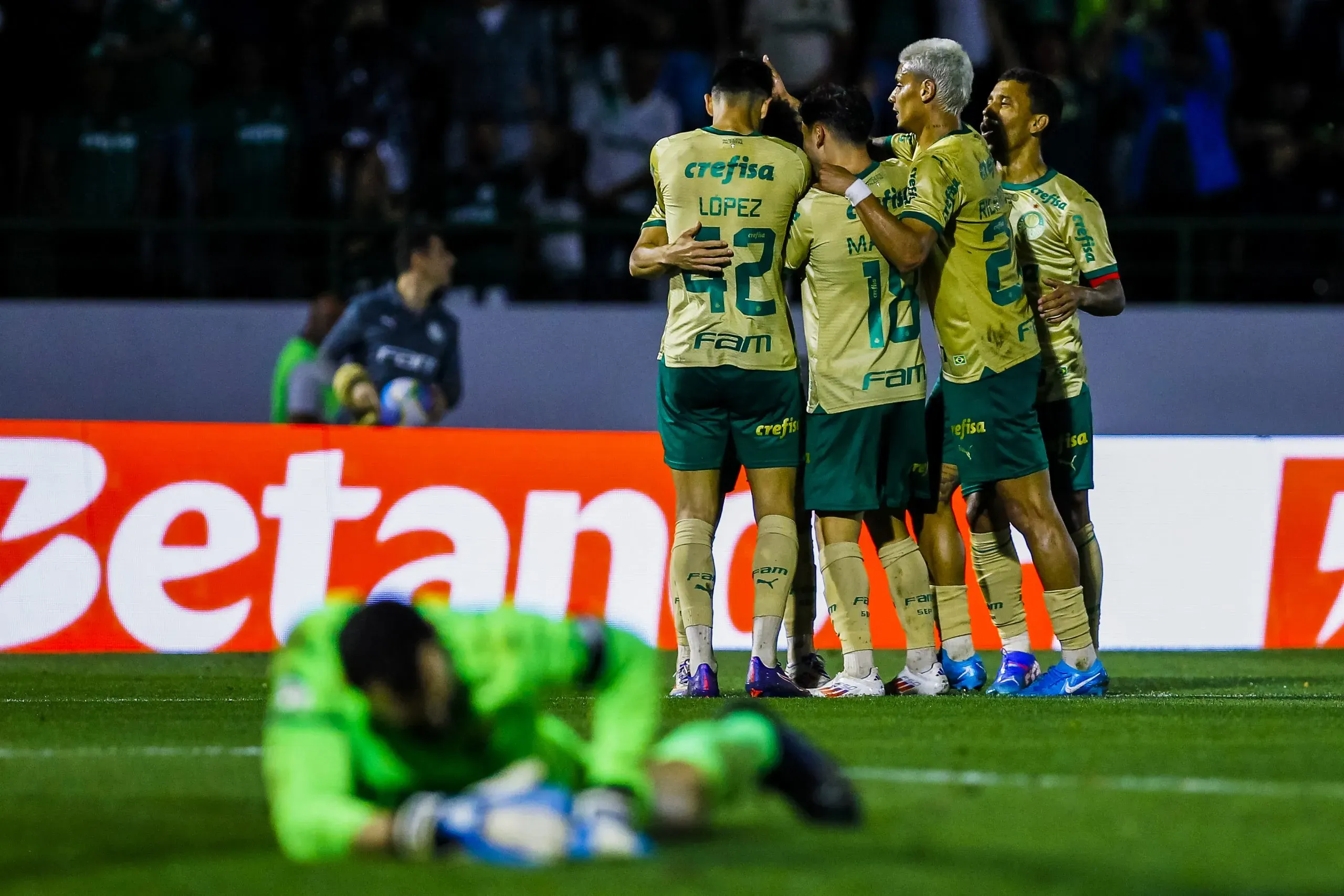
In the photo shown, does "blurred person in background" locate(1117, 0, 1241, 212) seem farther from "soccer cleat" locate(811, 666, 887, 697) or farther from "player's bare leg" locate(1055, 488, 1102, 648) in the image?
"soccer cleat" locate(811, 666, 887, 697)

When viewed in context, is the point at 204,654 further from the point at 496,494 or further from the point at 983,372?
the point at 983,372

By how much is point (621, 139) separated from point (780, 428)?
7.21 metres

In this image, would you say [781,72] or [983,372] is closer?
[983,372]

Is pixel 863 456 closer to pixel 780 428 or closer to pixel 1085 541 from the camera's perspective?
pixel 780 428

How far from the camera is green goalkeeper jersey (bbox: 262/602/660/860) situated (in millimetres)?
4422

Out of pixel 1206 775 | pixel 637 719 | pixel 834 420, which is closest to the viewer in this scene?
pixel 637 719

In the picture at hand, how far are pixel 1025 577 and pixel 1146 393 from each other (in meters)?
4.08

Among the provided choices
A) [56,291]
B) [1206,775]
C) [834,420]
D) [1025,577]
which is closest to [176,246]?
[56,291]

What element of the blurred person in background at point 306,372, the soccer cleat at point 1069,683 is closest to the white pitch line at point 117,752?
the soccer cleat at point 1069,683

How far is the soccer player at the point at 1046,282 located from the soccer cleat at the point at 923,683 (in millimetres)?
321

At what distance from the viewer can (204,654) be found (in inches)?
434

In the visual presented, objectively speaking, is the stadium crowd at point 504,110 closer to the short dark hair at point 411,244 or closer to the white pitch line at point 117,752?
Answer: the short dark hair at point 411,244

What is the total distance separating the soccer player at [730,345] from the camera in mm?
8172

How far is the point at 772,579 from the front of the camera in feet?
26.8
